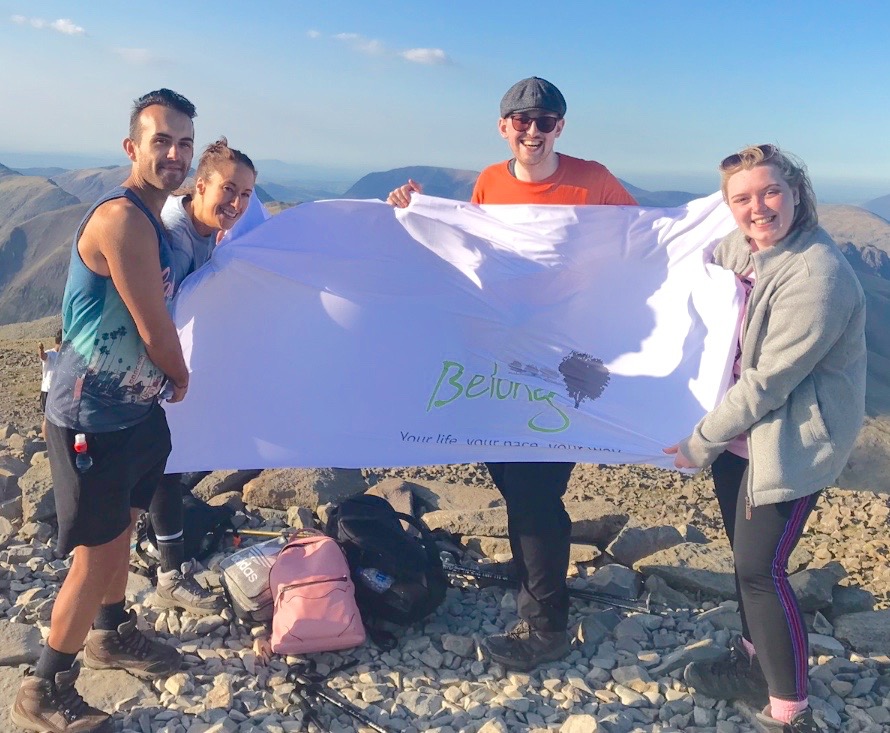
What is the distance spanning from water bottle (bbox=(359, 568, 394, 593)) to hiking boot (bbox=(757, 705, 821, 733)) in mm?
2161

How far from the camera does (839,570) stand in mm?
5039

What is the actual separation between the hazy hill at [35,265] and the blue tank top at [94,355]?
116 meters

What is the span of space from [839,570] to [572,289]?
9.46 ft

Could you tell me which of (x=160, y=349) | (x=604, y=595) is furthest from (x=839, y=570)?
(x=160, y=349)

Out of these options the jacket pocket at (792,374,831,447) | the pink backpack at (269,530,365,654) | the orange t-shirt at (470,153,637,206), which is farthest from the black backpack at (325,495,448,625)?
the jacket pocket at (792,374,831,447)

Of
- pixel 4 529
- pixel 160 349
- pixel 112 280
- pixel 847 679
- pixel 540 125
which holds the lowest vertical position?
pixel 4 529

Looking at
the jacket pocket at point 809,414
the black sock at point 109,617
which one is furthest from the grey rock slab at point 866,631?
the black sock at point 109,617

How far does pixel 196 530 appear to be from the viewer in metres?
5.06

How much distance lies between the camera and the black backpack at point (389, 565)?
4316 millimetres

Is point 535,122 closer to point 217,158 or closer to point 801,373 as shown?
point 217,158

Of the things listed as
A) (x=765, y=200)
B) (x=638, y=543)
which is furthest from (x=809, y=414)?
(x=638, y=543)

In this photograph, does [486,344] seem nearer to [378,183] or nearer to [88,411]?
[88,411]

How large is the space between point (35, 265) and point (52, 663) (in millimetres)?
155720

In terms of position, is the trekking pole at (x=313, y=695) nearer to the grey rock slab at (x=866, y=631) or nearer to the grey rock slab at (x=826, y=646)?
the grey rock slab at (x=826, y=646)
